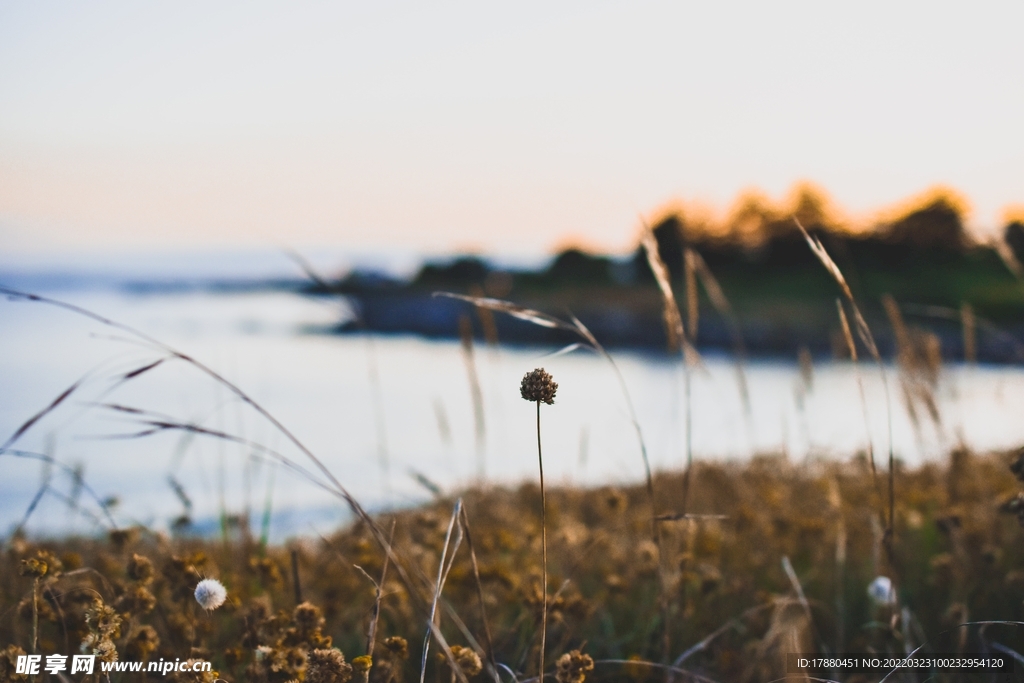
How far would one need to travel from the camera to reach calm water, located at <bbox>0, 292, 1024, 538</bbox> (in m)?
2.77

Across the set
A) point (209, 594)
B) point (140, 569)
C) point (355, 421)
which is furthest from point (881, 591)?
point (355, 421)

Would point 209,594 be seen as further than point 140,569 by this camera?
No

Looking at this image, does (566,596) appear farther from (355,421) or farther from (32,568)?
(355,421)

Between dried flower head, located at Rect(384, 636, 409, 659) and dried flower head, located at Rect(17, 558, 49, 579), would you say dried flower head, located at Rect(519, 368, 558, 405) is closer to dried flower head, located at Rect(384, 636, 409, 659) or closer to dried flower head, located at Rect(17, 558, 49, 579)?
dried flower head, located at Rect(384, 636, 409, 659)

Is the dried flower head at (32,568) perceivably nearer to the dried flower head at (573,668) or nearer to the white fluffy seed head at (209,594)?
the white fluffy seed head at (209,594)

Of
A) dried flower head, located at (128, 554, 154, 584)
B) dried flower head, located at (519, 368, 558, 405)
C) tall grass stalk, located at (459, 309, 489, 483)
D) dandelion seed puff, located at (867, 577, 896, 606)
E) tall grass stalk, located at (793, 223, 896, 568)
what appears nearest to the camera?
dried flower head, located at (519, 368, 558, 405)

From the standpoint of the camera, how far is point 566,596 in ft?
6.52

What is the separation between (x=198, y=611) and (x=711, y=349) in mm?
25270

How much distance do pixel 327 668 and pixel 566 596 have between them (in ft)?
3.25

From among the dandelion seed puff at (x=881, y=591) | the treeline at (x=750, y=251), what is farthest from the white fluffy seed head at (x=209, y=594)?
the treeline at (x=750, y=251)

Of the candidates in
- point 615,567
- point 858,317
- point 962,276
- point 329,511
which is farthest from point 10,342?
point 962,276

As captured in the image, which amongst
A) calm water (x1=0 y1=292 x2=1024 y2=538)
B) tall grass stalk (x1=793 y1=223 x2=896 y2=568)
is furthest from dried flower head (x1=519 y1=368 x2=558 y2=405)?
tall grass stalk (x1=793 y1=223 x2=896 y2=568)

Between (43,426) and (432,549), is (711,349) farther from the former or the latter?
(432,549)

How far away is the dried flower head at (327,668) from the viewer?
1090 millimetres
